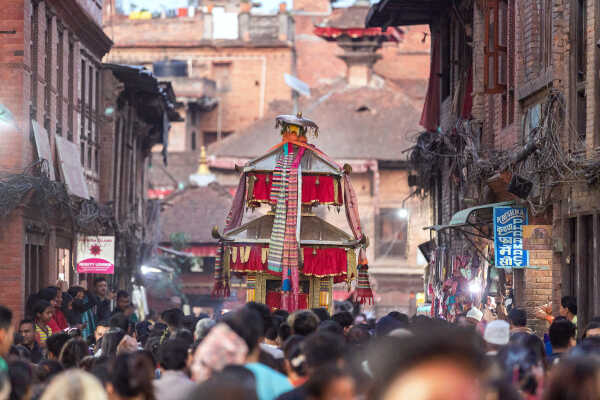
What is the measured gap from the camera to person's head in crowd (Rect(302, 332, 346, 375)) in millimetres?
7816

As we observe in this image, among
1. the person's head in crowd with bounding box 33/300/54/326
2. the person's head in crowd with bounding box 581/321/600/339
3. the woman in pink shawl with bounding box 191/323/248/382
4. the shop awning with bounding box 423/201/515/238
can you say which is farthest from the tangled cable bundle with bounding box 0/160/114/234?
the woman in pink shawl with bounding box 191/323/248/382

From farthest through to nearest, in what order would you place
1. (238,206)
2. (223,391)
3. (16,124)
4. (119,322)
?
(238,206)
(16,124)
(119,322)
(223,391)

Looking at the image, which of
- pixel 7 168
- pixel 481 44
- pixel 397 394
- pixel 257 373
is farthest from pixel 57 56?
pixel 397 394

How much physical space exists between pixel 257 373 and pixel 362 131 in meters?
49.6

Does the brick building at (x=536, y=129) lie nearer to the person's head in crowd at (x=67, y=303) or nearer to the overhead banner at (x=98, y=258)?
the person's head in crowd at (x=67, y=303)

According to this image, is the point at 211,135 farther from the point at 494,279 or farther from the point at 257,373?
the point at 257,373

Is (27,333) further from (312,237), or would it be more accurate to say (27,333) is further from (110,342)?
(312,237)

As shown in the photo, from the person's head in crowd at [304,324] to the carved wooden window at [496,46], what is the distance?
1088 centimetres

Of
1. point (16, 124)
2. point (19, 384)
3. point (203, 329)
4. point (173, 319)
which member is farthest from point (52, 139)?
point (19, 384)

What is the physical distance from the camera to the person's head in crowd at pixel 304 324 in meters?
11.3

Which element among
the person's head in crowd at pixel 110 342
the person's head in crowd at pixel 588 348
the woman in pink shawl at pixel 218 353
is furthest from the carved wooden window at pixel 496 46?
the woman in pink shawl at pixel 218 353

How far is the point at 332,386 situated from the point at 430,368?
4.16 feet

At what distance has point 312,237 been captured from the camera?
22.3 metres

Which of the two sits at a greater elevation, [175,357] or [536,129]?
[536,129]
